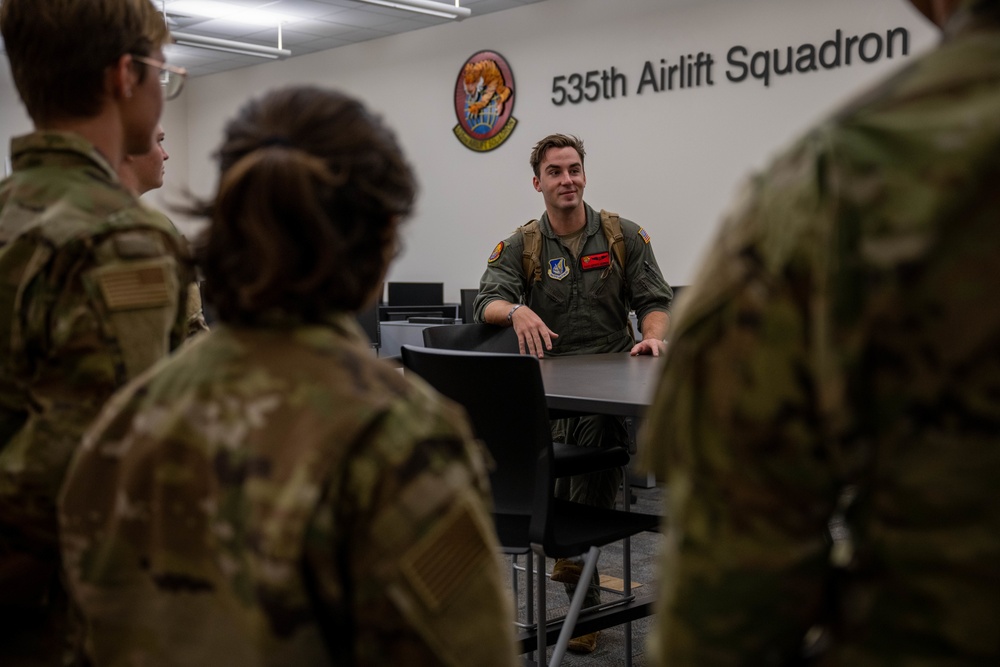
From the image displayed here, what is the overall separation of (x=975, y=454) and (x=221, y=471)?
1.79ft

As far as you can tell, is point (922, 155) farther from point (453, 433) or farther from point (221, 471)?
point (221, 471)

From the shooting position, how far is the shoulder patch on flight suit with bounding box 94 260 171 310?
3.78 feet

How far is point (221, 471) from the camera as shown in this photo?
32.3 inches

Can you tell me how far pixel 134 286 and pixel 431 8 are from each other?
22.8 feet

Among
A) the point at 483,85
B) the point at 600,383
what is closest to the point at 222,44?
the point at 483,85

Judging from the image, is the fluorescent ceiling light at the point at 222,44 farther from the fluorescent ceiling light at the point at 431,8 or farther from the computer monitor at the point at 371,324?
the computer monitor at the point at 371,324

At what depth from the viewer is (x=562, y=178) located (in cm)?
371

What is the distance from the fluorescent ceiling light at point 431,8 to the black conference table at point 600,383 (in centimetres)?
489

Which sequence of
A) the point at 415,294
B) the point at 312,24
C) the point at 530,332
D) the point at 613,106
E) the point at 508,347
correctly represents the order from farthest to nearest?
the point at 415,294 < the point at 312,24 < the point at 613,106 < the point at 508,347 < the point at 530,332

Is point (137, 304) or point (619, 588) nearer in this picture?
point (137, 304)

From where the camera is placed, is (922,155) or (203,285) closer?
(922,155)

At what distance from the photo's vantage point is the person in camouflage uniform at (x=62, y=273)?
3.80ft

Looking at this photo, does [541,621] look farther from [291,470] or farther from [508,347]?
[291,470]

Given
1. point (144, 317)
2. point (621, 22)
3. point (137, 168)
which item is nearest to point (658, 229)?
point (621, 22)
